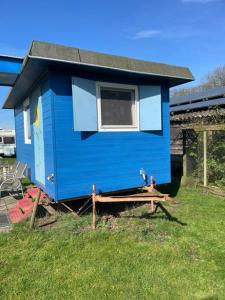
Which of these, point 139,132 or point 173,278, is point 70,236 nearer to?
point 173,278

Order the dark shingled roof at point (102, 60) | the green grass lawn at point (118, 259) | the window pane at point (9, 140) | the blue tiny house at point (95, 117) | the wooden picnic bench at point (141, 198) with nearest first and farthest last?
the green grass lawn at point (118, 259), the dark shingled roof at point (102, 60), the wooden picnic bench at point (141, 198), the blue tiny house at point (95, 117), the window pane at point (9, 140)

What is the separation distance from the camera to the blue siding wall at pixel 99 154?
4965 mm

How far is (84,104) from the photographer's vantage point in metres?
5.05

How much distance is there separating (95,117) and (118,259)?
2539 mm

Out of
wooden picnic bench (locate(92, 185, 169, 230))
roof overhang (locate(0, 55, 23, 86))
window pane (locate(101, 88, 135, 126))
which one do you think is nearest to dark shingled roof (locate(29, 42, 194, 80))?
window pane (locate(101, 88, 135, 126))

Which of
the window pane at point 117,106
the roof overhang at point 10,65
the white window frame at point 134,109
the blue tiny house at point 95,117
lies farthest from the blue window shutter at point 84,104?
the roof overhang at point 10,65

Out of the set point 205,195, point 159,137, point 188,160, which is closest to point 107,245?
point 159,137

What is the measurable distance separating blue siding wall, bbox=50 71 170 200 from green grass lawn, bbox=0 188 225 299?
0.73 meters

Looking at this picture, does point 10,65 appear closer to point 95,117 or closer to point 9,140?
point 95,117

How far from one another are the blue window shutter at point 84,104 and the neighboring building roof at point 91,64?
30 centimetres

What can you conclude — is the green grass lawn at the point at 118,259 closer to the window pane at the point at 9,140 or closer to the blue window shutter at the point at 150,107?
the blue window shutter at the point at 150,107

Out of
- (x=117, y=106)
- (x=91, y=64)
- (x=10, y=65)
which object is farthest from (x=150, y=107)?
(x=10, y=65)

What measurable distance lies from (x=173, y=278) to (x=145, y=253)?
0.70 metres

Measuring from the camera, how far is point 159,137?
6.18m
